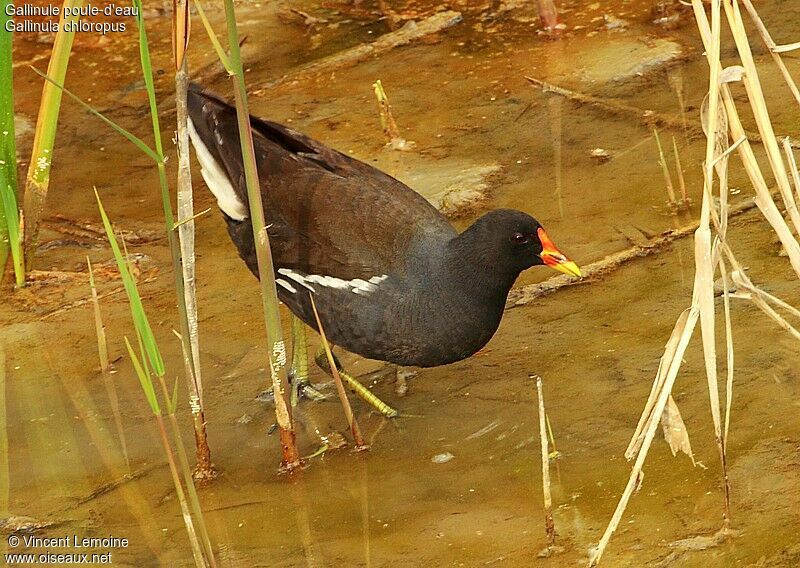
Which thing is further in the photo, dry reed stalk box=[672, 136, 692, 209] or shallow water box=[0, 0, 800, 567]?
dry reed stalk box=[672, 136, 692, 209]

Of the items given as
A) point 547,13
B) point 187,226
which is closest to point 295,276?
point 187,226

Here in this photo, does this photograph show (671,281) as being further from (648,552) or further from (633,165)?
(648,552)

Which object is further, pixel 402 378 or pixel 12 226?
pixel 12 226

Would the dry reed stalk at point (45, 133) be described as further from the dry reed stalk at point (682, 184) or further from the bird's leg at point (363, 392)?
the dry reed stalk at point (682, 184)

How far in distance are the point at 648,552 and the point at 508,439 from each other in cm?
72

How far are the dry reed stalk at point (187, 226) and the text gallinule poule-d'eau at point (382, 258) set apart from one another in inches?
21.9

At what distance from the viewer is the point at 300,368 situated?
12.7 ft

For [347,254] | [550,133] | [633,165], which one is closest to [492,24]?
[550,133]

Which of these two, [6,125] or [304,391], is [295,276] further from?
[6,125]

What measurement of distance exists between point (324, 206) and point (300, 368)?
597 millimetres

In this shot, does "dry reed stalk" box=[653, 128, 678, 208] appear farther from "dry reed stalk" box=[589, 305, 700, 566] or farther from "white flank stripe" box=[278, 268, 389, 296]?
"dry reed stalk" box=[589, 305, 700, 566]

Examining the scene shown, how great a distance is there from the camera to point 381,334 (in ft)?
11.2

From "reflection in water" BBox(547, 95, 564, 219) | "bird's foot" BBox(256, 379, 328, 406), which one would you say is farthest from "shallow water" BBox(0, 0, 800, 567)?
"bird's foot" BBox(256, 379, 328, 406)

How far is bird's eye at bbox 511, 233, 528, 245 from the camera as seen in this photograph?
11.3ft
